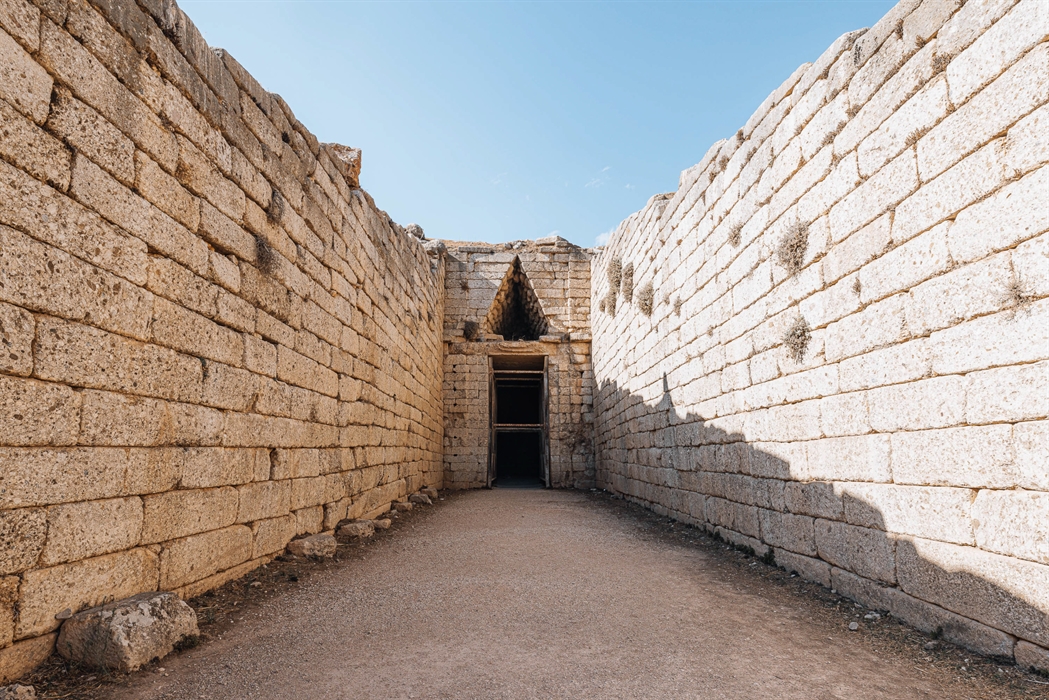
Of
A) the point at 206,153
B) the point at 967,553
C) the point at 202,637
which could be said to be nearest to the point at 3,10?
the point at 206,153

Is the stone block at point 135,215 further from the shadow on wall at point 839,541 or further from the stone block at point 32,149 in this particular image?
the shadow on wall at point 839,541

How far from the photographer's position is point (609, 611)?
3.61 m

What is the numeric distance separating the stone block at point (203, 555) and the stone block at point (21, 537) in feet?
2.62

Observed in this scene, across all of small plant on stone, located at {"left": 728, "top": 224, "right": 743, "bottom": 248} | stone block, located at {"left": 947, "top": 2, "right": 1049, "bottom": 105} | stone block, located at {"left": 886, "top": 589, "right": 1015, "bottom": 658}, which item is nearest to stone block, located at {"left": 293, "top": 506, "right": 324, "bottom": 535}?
stone block, located at {"left": 886, "top": 589, "right": 1015, "bottom": 658}

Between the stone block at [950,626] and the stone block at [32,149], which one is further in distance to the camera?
the stone block at [950,626]

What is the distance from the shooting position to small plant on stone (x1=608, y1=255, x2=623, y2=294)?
33.9ft

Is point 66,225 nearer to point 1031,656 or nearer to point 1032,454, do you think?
point 1032,454

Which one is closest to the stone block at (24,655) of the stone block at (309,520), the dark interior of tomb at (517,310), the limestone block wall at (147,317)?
the limestone block wall at (147,317)

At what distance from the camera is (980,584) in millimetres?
2797

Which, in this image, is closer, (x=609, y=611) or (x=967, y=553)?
(x=967, y=553)

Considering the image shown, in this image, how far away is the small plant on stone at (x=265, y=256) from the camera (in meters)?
4.26

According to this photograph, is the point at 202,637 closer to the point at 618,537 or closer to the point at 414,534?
the point at 414,534

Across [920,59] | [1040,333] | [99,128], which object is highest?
[920,59]

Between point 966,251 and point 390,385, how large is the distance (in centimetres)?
649
